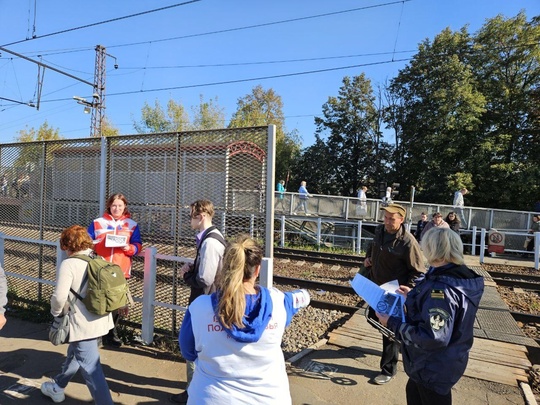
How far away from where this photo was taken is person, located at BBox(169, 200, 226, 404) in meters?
3.44

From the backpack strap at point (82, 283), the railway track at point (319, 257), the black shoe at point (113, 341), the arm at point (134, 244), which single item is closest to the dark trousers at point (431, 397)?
the backpack strap at point (82, 283)

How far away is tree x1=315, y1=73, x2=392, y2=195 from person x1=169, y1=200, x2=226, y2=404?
120ft

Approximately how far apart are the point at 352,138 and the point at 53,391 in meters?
38.6

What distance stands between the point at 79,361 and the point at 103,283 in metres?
0.68

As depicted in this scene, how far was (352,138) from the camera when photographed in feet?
131

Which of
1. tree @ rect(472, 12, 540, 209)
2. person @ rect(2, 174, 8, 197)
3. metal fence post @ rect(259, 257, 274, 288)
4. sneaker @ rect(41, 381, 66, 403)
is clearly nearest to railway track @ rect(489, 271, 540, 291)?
metal fence post @ rect(259, 257, 274, 288)

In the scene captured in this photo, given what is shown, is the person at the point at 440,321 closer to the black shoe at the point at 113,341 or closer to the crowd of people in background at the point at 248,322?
the crowd of people in background at the point at 248,322

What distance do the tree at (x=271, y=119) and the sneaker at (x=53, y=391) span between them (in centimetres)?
3693

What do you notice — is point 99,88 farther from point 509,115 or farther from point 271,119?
point 509,115

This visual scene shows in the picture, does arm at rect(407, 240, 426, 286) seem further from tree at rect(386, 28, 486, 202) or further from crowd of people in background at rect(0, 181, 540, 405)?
tree at rect(386, 28, 486, 202)

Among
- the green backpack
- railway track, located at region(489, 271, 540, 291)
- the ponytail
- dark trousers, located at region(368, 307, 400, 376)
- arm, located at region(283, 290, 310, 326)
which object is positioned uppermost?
the ponytail

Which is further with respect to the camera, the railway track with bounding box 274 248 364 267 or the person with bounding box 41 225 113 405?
the railway track with bounding box 274 248 364 267

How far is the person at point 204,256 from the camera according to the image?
135 inches

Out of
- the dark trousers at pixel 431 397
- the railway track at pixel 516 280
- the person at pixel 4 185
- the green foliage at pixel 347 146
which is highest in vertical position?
the green foliage at pixel 347 146
